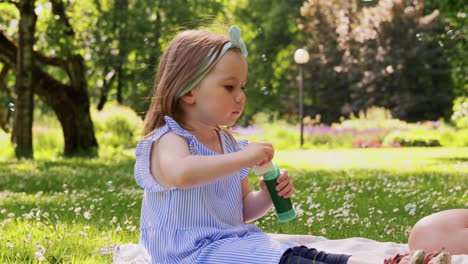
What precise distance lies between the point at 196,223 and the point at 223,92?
57 centimetres

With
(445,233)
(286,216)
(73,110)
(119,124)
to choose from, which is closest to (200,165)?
(286,216)

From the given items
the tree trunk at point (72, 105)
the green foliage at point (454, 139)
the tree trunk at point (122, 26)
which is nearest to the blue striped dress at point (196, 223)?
the tree trunk at point (72, 105)

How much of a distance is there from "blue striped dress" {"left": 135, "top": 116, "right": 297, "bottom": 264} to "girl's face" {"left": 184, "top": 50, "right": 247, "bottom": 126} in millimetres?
154

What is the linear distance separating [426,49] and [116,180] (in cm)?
2276

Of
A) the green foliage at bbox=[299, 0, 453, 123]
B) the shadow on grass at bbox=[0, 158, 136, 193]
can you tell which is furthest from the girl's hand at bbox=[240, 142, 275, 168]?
the green foliage at bbox=[299, 0, 453, 123]

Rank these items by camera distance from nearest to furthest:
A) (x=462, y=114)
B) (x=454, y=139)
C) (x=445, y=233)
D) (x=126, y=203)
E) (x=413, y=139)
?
(x=445, y=233) < (x=126, y=203) < (x=462, y=114) < (x=454, y=139) < (x=413, y=139)

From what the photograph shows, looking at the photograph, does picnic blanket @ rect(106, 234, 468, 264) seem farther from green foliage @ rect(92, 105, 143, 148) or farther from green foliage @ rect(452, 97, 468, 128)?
green foliage @ rect(92, 105, 143, 148)

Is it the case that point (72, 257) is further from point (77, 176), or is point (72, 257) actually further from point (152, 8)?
point (152, 8)

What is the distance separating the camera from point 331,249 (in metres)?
4.14

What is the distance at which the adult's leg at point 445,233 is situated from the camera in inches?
138

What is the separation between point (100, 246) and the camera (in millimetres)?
4266

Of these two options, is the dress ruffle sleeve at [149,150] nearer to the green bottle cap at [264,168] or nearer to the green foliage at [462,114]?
the green bottle cap at [264,168]

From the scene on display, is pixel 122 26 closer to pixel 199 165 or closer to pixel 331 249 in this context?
pixel 331 249

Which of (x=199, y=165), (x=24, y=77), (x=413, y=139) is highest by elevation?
(x=24, y=77)
